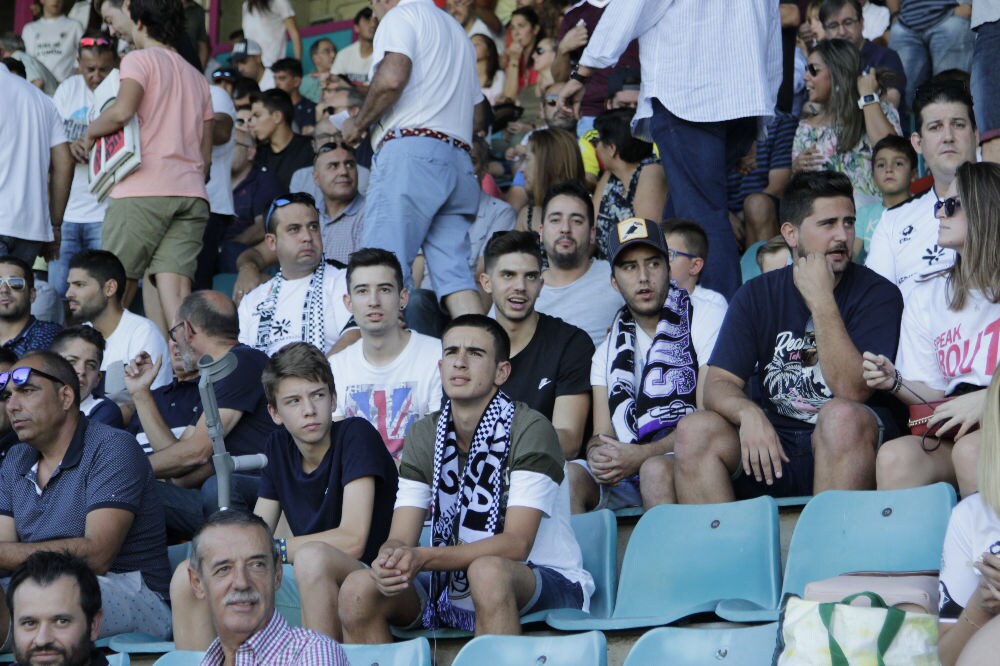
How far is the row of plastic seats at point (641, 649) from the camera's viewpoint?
3545mm

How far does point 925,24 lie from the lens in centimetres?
867

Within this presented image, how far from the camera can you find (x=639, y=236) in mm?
5457

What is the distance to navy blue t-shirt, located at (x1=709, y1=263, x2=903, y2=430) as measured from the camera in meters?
4.68

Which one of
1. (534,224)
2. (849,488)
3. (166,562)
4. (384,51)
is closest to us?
(849,488)

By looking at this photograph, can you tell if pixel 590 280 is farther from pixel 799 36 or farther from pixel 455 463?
pixel 799 36

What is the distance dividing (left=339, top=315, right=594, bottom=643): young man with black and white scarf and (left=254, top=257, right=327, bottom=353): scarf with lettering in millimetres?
1960

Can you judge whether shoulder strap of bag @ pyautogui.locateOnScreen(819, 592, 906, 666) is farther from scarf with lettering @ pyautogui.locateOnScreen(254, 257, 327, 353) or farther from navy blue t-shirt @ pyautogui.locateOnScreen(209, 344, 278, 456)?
scarf with lettering @ pyautogui.locateOnScreen(254, 257, 327, 353)

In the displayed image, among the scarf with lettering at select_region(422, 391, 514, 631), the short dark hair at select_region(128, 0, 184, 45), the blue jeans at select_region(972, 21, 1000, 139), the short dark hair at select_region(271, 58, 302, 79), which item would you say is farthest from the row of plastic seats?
the short dark hair at select_region(271, 58, 302, 79)

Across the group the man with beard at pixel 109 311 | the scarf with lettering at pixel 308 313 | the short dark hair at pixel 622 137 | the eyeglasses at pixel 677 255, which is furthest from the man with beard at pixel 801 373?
the man with beard at pixel 109 311

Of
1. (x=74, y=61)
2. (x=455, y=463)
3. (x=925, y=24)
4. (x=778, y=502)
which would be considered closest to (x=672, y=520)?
(x=778, y=502)

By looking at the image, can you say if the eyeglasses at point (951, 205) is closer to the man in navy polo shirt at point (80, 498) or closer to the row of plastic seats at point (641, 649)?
the row of plastic seats at point (641, 649)

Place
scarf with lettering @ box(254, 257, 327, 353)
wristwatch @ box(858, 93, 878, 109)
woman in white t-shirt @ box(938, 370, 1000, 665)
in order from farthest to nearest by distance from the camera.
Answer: wristwatch @ box(858, 93, 878, 109), scarf with lettering @ box(254, 257, 327, 353), woman in white t-shirt @ box(938, 370, 1000, 665)

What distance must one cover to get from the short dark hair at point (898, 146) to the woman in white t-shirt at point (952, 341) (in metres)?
2.40

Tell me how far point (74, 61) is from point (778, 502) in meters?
8.77
